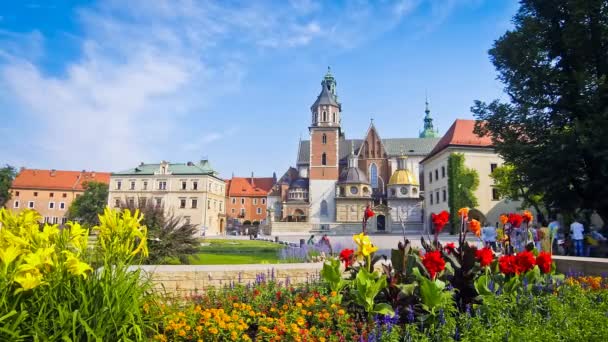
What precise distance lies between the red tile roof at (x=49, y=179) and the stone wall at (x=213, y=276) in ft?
253

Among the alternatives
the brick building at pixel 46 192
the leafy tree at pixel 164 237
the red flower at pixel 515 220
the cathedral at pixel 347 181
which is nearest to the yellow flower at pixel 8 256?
the red flower at pixel 515 220

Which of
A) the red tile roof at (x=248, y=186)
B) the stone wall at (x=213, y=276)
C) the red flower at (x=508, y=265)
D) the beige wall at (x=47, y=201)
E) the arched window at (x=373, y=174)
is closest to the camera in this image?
the red flower at (x=508, y=265)

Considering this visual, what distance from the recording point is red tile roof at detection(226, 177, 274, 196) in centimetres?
8450

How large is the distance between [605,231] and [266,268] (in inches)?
676

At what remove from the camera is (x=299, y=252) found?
11875 mm

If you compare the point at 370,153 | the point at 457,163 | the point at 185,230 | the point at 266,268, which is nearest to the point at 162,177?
the point at 370,153

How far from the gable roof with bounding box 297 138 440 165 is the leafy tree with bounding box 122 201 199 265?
6603 centimetres

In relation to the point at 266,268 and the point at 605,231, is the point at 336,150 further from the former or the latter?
the point at 266,268

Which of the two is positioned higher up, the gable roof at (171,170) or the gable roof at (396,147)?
the gable roof at (396,147)

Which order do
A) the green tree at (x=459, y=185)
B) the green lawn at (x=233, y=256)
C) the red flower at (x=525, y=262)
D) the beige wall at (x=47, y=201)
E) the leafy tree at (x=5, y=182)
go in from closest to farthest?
the red flower at (x=525, y=262) < the green lawn at (x=233, y=256) < the green tree at (x=459, y=185) < the leafy tree at (x=5, y=182) < the beige wall at (x=47, y=201)

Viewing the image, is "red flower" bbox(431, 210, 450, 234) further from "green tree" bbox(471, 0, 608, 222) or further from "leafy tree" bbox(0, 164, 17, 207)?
"leafy tree" bbox(0, 164, 17, 207)

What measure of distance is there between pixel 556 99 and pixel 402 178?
48591 mm

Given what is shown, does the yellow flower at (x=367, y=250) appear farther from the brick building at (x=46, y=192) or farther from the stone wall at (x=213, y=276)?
the brick building at (x=46, y=192)

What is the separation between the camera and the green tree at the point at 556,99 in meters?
14.5
